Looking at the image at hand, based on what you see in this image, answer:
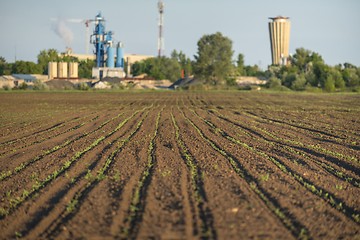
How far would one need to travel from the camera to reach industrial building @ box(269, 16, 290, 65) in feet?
473

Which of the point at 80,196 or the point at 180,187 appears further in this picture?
the point at 180,187

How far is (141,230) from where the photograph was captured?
662cm

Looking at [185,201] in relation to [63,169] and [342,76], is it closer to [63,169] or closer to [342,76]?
[63,169]

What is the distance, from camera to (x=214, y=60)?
311 feet

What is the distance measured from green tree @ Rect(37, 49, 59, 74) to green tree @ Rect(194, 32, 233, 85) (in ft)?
158

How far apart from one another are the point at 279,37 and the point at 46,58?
64.4 m

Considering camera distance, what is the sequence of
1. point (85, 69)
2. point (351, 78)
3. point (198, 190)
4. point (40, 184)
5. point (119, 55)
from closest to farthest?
point (198, 190), point (40, 184), point (351, 78), point (119, 55), point (85, 69)

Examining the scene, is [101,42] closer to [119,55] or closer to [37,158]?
[119,55]

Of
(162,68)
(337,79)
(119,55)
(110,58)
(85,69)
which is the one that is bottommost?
(337,79)

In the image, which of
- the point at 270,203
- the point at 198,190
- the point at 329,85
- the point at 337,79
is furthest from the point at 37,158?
the point at 337,79

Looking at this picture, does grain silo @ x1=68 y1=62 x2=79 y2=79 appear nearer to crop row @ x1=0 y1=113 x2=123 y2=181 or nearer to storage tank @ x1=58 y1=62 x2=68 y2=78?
storage tank @ x1=58 y1=62 x2=68 y2=78

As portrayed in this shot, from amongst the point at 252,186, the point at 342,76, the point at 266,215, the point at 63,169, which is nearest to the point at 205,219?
the point at 266,215

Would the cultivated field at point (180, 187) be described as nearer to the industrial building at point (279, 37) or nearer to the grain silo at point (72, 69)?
the grain silo at point (72, 69)

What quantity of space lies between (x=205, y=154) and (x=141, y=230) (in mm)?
6436
